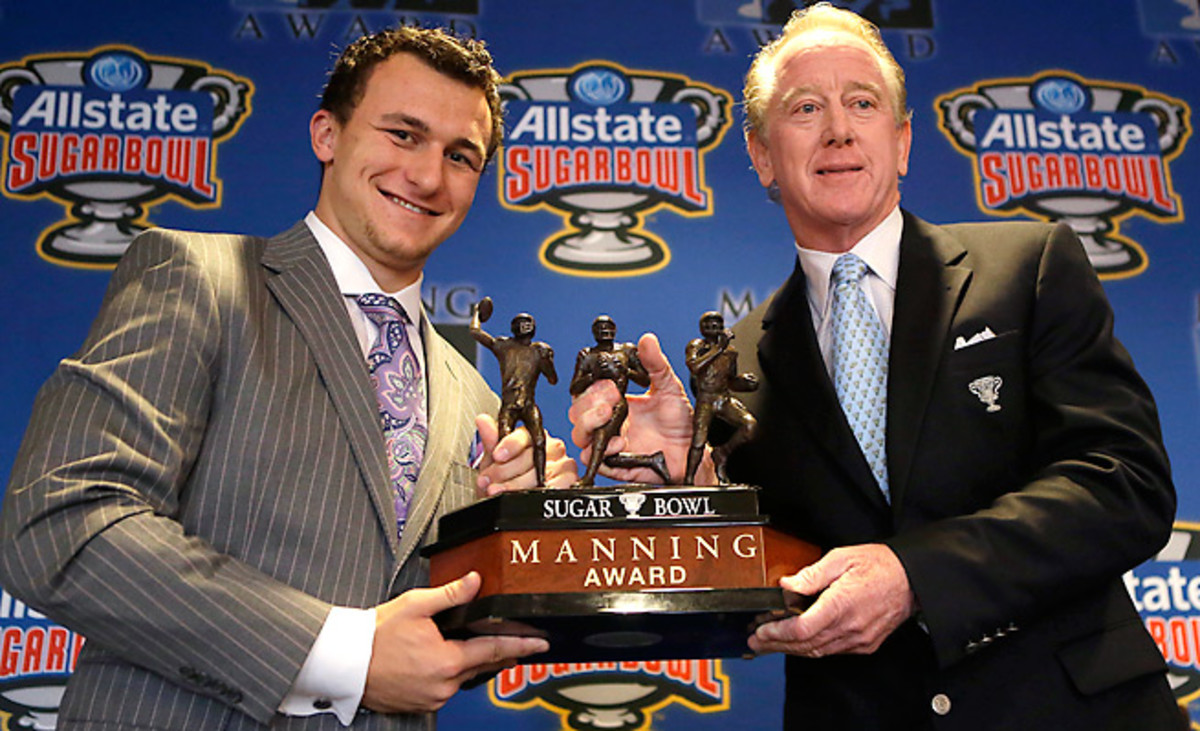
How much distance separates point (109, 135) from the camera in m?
3.06

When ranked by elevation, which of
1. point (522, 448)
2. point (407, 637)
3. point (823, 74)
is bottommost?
point (407, 637)

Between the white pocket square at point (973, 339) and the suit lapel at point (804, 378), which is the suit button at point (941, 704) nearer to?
the suit lapel at point (804, 378)

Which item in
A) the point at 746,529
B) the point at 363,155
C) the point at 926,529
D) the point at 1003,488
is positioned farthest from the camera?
the point at 363,155

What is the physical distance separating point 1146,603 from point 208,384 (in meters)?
2.24

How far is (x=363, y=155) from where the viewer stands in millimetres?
1967

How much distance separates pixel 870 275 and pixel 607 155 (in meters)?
1.31

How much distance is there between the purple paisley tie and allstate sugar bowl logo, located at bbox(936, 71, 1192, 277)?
1.88 m

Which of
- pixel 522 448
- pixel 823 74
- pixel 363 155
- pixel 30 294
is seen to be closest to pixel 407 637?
pixel 522 448

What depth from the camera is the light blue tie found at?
1.81 metres

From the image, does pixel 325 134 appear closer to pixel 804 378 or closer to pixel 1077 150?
pixel 804 378

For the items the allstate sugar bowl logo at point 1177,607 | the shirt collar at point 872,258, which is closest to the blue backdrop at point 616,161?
the allstate sugar bowl logo at point 1177,607

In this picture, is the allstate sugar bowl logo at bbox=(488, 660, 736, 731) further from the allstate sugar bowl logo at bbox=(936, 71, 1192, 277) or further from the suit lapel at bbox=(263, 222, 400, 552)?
the allstate sugar bowl logo at bbox=(936, 71, 1192, 277)

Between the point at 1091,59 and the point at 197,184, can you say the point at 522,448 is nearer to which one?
the point at 197,184

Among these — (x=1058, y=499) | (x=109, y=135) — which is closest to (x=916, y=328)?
(x=1058, y=499)
